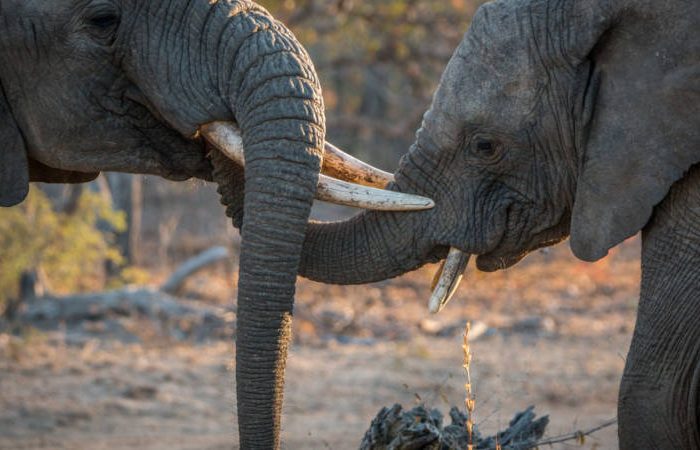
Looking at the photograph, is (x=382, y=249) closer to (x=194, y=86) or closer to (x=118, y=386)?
(x=194, y=86)

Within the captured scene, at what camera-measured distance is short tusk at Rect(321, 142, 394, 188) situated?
15.6 ft

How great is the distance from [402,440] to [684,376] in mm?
1042

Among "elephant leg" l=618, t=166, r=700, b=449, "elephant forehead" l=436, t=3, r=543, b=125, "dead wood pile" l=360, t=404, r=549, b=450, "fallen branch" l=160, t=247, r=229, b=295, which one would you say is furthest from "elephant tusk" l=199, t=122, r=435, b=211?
"fallen branch" l=160, t=247, r=229, b=295

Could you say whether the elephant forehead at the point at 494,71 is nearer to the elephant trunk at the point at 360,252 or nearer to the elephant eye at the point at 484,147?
the elephant eye at the point at 484,147

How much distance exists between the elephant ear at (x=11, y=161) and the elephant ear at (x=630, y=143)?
2.05m

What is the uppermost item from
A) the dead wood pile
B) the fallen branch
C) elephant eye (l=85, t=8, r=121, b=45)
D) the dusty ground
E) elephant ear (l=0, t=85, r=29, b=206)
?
elephant eye (l=85, t=8, r=121, b=45)

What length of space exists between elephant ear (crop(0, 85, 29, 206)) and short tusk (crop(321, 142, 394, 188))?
1.13 meters

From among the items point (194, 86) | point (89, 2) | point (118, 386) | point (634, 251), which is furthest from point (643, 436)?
point (634, 251)

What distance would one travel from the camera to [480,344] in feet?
31.0

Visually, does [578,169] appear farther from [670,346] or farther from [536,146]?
[670,346]

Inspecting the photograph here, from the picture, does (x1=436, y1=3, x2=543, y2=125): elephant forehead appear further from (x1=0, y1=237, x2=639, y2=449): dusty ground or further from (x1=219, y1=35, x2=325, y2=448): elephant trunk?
(x1=0, y1=237, x2=639, y2=449): dusty ground

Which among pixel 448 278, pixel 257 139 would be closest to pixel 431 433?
pixel 448 278

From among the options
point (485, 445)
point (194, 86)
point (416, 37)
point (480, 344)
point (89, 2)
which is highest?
point (416, 37)

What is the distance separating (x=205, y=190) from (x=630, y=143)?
48.8 ft
